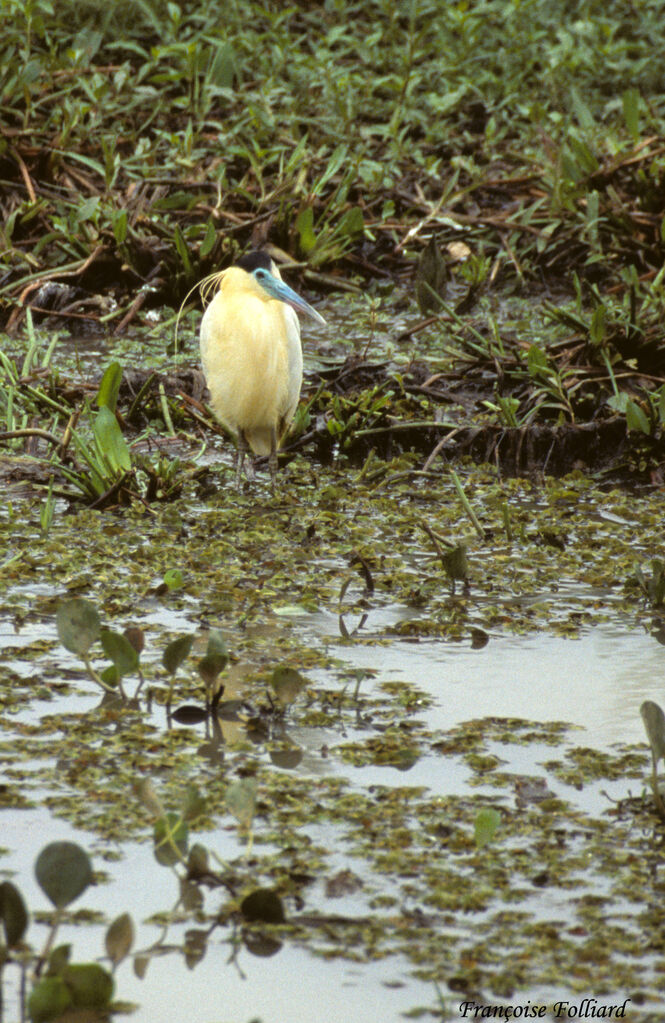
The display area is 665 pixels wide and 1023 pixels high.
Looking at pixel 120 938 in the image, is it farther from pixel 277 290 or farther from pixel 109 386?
pixel 277 290

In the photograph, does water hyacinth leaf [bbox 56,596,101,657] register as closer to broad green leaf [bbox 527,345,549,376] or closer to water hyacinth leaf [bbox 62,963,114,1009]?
water hyacinth leaf [bbox 62,963,114,1009]

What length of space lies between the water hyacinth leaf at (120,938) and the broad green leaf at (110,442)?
250 centimetres

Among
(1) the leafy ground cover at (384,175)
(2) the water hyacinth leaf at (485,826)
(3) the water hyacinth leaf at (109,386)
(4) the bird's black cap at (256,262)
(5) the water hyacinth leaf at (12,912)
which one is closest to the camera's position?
(5) the water hyacinth leaf at (12,912)

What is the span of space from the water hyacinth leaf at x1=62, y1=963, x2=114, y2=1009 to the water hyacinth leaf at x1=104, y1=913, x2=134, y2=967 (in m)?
0.08

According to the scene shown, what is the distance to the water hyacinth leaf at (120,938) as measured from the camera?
7.16 ft

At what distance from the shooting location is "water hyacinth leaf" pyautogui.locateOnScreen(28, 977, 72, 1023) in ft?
6.60

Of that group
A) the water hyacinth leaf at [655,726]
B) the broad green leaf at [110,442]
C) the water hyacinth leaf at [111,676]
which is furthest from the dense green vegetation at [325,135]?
the water hyacinth leaf at [655,726]

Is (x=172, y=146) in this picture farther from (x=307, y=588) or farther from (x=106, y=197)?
(x=307, y=588)

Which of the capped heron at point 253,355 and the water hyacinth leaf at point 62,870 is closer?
the water hyacinth leaf at point 62,870

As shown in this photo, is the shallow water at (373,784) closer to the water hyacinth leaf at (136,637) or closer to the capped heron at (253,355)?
the water hyacinth leaf at (136,637)

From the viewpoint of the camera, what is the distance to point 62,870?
2.20m

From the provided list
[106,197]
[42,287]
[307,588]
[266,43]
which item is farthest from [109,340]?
[266,43]

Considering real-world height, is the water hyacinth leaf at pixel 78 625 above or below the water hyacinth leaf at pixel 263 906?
above

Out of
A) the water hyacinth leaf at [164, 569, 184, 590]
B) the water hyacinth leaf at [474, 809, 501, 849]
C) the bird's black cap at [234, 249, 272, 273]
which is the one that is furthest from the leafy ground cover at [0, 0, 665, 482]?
the water hyacinth leaf at [474, 809, 501, 849]
